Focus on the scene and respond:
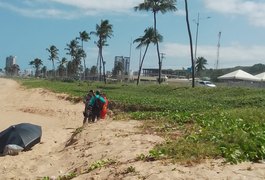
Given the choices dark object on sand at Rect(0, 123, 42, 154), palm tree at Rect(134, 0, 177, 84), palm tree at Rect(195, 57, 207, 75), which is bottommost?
dark object on sand at Rect(0, 123, 42, 154)

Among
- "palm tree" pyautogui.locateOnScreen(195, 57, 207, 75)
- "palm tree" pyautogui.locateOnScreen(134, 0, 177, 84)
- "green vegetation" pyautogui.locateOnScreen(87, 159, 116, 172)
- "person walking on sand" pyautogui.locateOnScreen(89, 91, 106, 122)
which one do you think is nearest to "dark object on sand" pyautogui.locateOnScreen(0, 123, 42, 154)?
"person walking on sand" pyautogui.locateOnScreen(89, 91, 106, 122)

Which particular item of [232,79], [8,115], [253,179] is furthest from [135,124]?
[232,79]

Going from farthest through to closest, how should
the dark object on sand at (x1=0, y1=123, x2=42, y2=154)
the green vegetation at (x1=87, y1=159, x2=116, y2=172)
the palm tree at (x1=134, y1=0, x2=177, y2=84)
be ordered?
the palm tree at (x1=134, y1=0, x2=177, y2=84) → the dark object on sand at (x1=0, y1=123, x2=42, y2=154) → the green vegetation at (x1=87, y1=159, x2=116, y2=172)

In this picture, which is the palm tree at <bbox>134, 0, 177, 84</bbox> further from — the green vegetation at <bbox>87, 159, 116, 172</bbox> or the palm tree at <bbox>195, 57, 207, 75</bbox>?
the palm tree at <bbox>195, 57, 207, 75</bbox>

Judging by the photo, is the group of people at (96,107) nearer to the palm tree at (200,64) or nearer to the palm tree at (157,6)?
the palm tree at (157,6)

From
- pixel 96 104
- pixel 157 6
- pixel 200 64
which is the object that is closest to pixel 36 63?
pixel 200 64

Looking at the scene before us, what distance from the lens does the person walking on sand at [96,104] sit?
60.7 feet

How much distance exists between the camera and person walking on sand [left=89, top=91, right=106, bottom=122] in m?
18.5

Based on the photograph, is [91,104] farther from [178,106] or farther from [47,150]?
[178,106]

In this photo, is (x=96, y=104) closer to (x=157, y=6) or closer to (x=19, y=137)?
(x=19, y=137)

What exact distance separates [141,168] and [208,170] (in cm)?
123

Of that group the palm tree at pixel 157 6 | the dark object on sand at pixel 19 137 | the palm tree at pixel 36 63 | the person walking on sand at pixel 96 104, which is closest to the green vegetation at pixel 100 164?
the dark object on sand at pixel 19 137

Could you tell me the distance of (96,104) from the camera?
61.1 feet

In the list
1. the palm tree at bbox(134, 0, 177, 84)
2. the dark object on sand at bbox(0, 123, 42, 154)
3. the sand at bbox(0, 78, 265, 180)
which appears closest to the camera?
the sand at bbox(0, 78, 265, 180)
